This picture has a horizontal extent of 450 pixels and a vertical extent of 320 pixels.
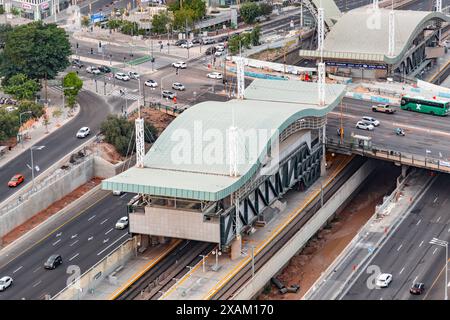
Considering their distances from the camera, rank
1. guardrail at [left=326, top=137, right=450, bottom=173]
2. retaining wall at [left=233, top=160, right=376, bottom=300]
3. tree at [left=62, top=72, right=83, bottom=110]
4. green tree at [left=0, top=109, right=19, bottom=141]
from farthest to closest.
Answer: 1. tree at [left=62, top=72, right=83, bottom=110]
2. green tree at [left=0, top=109, right=19, bottom=141]
3. guardrail at [left=326, top=137, right=450, bottom=173]
4. retaining wall at [left=233, top=160, right=376, bottom=300]

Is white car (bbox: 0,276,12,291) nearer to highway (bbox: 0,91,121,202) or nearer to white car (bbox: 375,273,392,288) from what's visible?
highway (bbox: 0,91,121,202)

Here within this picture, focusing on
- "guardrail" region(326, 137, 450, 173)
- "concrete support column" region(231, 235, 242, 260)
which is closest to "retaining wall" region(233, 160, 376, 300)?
"guardrail" region(326, 137, 450, 173)

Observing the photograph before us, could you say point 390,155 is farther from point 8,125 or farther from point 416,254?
point 8,125

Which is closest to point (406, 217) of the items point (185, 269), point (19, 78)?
point (185, 269)

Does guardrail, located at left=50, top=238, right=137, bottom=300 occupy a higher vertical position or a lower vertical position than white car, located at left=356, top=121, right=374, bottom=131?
lower

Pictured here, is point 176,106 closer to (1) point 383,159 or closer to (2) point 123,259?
(1) point 383,159

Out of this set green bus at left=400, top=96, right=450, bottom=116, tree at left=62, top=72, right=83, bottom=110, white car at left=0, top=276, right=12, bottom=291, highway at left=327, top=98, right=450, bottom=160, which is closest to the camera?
white car at left=0, top=276, right=12, bottom=291

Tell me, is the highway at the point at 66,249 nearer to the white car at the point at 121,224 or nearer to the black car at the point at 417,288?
the white car at the point at 121,224
